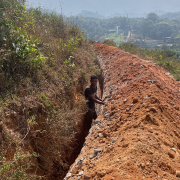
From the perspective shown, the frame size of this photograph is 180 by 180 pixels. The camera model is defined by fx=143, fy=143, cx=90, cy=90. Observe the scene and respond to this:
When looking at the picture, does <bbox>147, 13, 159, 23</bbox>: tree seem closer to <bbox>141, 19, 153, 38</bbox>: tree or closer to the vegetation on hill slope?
<bbox>141, 19, 153, 38</bbox>: tree

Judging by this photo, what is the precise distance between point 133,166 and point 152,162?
268mm

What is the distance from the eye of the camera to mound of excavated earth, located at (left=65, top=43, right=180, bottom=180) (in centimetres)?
179

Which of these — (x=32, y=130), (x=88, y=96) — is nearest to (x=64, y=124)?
(x=32, y=130)

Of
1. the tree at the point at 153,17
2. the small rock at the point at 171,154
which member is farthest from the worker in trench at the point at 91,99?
the tree at the point at 153,17

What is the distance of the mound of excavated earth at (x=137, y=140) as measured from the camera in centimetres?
179

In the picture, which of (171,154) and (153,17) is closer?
(171,154)

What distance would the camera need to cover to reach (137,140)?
2.21 metres

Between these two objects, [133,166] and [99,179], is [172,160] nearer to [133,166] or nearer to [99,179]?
[133,166]

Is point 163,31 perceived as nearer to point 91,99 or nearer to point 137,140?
point 91,99

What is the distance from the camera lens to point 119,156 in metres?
2.09

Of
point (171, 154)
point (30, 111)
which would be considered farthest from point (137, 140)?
point (30, 111)

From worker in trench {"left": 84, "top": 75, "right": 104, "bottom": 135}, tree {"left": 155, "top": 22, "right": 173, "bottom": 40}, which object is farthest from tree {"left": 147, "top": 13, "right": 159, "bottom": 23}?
worker in trench {"left": 84, "top": 75, "right": 104, "bottom": 135}

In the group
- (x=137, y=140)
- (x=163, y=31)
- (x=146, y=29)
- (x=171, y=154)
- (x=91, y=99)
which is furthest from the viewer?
(x=146, y=29)

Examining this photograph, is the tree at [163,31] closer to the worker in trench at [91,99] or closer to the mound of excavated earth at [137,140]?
the worker in trench at [91,99]
